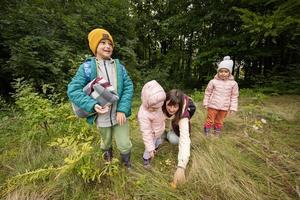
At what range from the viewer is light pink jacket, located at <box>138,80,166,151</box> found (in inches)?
106

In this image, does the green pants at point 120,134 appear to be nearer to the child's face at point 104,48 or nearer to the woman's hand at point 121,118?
the woman's hand at point 121,118

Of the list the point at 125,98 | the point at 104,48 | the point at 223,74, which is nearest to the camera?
the point at 104,48

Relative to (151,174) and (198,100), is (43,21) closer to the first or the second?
(198,100)

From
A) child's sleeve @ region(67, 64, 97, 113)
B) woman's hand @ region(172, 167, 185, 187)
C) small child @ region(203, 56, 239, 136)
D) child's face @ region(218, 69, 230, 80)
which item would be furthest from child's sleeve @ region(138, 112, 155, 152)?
child's face @ region(218, 69, 230, 80)

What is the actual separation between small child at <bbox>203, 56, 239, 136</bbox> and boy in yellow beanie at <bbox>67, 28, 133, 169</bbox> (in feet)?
5.45

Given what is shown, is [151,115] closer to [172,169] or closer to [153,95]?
[153,95]

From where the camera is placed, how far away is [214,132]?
4.00 m

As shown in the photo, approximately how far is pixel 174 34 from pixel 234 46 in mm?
4189

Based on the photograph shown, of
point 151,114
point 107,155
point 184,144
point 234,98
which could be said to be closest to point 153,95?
point 151,114

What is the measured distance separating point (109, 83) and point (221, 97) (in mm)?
2013

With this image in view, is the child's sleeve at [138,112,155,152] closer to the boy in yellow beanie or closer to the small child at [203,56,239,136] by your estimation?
the boy in yellow beanie

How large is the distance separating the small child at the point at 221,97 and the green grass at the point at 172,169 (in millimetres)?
261

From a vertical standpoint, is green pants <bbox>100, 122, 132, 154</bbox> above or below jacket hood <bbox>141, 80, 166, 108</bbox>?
below

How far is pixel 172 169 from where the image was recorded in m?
2.94
